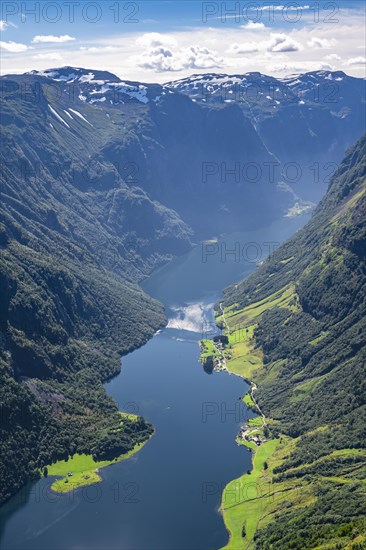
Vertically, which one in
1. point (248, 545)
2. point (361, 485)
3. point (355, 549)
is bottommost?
point (355, 549)

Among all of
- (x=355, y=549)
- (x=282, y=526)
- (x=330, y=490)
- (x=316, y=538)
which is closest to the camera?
(x=355, y=549)

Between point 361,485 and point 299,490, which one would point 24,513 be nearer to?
point 299,490

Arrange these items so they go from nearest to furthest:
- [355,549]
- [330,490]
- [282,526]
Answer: [355,549] → [282,526] → [330,490]

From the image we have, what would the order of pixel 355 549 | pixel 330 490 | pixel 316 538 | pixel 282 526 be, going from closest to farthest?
pixel 355 549 → pixel 316 538 → pixel 282 526 → pixel 330 490

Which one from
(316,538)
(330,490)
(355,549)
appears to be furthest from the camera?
(330,490)

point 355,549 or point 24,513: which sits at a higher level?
point 24,513

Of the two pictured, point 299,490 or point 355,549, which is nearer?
point 355,549

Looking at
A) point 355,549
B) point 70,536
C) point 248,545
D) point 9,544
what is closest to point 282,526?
point 248,545

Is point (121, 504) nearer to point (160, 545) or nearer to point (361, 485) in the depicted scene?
point (160, 545)

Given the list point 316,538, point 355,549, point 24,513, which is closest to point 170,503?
point 24,513
